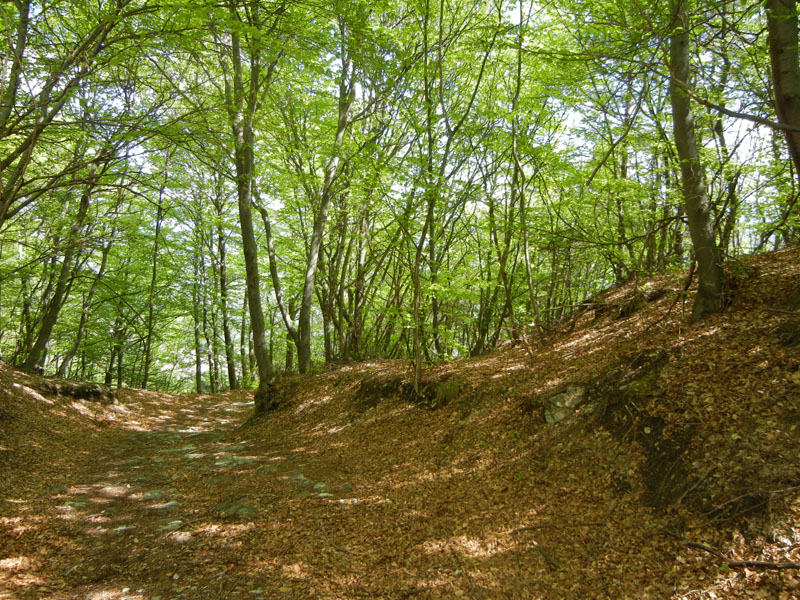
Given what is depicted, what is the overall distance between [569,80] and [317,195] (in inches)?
278

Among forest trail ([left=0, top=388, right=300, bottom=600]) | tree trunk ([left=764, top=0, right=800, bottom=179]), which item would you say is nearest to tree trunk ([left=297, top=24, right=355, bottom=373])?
forest trail ([left=0, top=388, right=300, bottom=600])

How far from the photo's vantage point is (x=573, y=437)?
509 cm

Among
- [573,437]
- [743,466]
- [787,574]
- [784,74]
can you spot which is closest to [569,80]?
[784,74]

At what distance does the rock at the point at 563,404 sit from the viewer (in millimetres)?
5547

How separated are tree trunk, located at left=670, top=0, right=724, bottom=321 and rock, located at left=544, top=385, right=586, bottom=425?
70.2 inches

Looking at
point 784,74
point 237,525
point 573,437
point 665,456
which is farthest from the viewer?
point 573,437

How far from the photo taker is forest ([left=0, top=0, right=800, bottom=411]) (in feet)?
17.4

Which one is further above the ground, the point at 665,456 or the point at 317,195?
the point at 317,195

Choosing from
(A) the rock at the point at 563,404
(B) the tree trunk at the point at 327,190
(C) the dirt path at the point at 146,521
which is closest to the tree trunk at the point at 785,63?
(A) the rock at the point at 563,404

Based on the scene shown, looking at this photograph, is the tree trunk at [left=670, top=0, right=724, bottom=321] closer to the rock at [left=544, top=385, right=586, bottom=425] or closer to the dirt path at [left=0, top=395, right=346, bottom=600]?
the rock at [left=544, top=385, right=586, bottom=425]

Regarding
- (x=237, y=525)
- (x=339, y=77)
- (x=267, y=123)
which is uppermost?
(x=339, y=77)

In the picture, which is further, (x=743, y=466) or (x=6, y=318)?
(x=6, y=318)

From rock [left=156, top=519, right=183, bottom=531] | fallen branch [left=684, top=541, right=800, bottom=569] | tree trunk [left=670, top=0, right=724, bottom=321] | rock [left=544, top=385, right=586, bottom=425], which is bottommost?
rock [left=156, top=519, right=183, bottom=531]

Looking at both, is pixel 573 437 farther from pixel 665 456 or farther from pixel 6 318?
pixel 6 318
